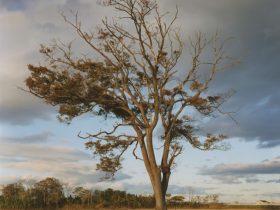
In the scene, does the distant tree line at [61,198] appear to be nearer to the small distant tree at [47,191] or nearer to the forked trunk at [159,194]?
the small distant tree at [47,191]

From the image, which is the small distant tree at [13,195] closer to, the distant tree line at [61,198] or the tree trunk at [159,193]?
the distant tree line at [61,198]

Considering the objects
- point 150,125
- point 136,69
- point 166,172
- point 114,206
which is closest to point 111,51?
point 136,69

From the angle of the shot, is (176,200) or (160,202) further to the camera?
(176,200)

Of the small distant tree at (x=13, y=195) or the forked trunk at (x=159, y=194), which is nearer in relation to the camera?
the forked trunk at (x=159, y=194)

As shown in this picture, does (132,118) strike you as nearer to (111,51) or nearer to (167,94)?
(167,94)

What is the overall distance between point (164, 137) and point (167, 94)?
6.34 ft

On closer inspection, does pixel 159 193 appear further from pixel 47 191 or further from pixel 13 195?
pixel 13 195

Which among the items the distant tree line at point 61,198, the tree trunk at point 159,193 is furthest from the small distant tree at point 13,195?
the tree trunk at point 159,193

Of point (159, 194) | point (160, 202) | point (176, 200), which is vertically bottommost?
point (160, 202)

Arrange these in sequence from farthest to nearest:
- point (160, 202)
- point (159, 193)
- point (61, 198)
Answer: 1. point (61, 198)
2. point (159, 193)
3. point (160, 202)

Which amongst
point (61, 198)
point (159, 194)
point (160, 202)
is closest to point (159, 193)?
point (159, 194)

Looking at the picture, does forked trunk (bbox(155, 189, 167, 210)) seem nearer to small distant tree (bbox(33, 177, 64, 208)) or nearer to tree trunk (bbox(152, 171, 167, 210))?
tree trunk (bbox(152, 171, 167, 210))

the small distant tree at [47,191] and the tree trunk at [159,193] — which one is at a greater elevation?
the small distant tree at [47,191]

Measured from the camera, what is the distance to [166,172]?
19812mm
